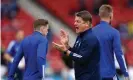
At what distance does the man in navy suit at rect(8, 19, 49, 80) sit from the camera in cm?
862

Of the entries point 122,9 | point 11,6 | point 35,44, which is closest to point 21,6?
point 11,6

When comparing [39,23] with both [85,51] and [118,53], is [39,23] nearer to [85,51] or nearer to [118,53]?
[118,53]

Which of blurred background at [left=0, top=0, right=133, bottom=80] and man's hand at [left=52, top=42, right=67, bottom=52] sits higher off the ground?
blurred background at [left=0, top=0, right=133, bottom=80]

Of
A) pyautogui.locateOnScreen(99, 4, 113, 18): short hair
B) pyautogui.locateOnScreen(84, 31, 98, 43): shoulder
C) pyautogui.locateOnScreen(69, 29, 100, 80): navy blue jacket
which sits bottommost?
pyautogui.locateOnScreen(69, 29, 100, 80): navy blue jacket

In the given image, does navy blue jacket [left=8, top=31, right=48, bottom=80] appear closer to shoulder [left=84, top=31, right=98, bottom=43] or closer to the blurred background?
shoulder [left=84, top=31, right=98, bottom=43]

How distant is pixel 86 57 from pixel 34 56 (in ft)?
5.44

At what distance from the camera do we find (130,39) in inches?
840

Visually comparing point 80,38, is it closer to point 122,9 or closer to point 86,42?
point 86,42

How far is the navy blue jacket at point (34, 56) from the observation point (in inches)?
339

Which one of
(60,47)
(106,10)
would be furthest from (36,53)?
(60,47)

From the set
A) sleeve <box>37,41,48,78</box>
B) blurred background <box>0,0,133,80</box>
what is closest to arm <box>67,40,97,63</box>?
sleeve <box>37,41,48,78</box>

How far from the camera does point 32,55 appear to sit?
8.73m

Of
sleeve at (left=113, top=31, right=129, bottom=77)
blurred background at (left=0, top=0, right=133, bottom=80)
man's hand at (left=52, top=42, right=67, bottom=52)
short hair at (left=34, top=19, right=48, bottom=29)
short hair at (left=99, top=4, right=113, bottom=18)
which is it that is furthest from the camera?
blurred background at (left=0, top=0, right=133, bottom=80)

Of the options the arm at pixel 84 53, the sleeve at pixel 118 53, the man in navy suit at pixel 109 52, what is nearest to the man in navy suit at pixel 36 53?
the man in navy suit at pixel 109 52
